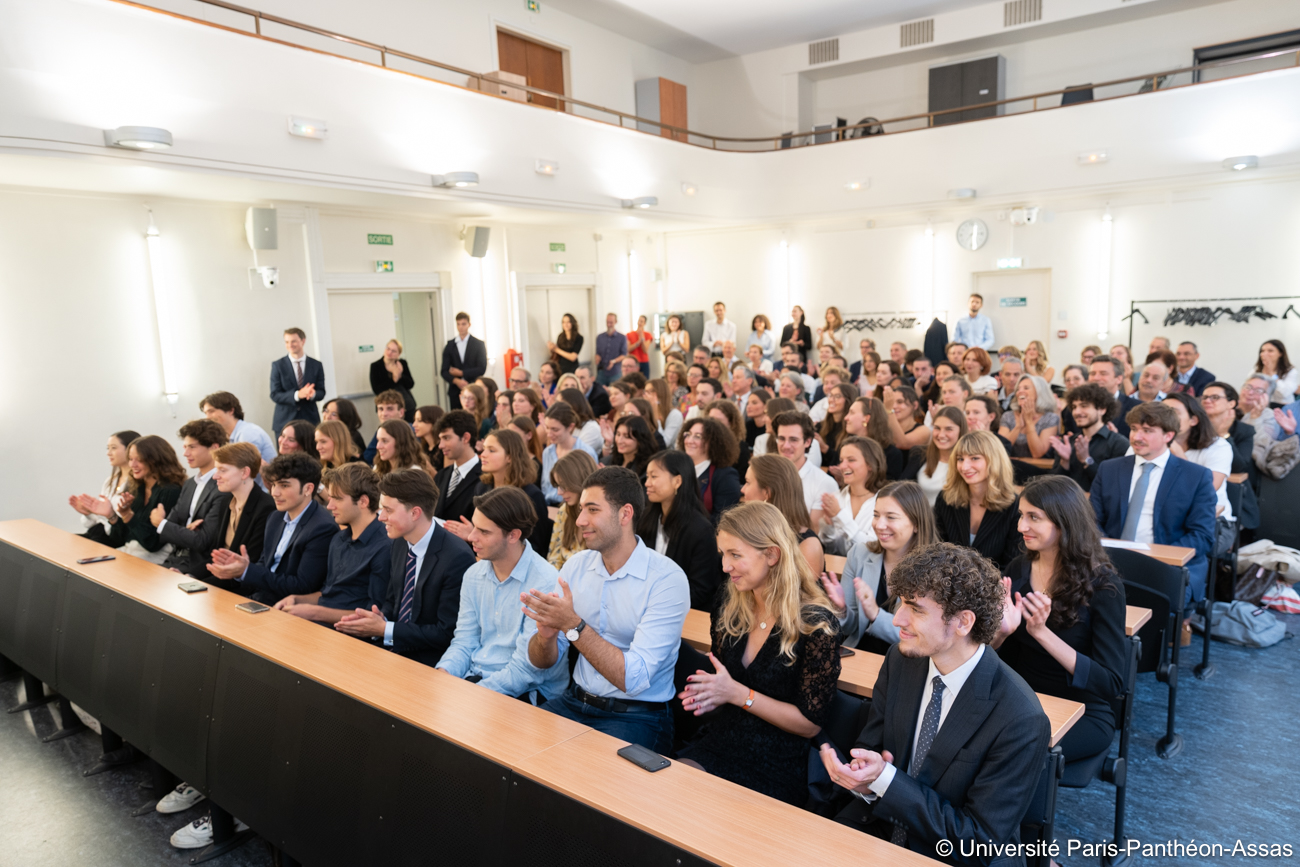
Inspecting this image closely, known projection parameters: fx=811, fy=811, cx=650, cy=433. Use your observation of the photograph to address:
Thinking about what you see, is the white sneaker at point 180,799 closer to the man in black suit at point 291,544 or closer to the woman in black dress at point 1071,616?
the man in black suit at point 291,544

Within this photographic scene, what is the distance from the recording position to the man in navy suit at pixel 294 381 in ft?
27.3

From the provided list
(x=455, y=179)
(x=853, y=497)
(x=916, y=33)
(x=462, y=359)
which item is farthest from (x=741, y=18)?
(x=853, y=497)

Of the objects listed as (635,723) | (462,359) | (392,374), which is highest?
(462,359)

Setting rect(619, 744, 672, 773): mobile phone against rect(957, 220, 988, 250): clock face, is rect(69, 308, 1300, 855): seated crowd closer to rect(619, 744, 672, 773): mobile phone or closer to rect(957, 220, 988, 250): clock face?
rect(619, 744, 672, 773): mobile phone

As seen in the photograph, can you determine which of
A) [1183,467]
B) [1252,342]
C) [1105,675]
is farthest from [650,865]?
[1252,342]

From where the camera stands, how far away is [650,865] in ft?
5.99

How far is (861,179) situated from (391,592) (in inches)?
410

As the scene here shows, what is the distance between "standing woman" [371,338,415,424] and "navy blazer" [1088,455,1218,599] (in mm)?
7285

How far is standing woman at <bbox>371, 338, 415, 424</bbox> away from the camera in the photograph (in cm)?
947

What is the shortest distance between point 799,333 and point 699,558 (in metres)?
9.76

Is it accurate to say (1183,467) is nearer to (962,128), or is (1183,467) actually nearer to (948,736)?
(948,736)

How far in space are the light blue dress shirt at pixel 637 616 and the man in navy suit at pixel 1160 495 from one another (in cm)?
291

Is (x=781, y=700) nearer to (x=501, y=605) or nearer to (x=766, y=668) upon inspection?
(x=766, y=668)

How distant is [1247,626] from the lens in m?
4.67
